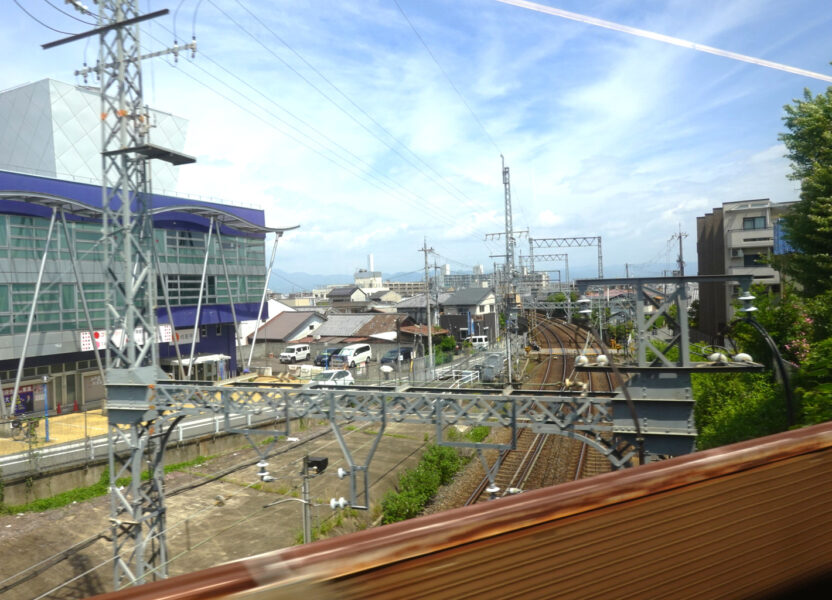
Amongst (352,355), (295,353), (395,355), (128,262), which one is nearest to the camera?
(128,262)

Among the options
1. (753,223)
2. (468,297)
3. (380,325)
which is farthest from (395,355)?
(753,223)

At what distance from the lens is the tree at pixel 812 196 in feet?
36.3

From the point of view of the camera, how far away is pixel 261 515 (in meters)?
11.7

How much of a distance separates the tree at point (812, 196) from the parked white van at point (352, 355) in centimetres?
1935

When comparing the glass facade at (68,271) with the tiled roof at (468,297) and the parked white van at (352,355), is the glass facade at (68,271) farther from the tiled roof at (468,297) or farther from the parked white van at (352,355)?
the tiled roof at (468,297)

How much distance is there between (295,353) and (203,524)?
62.3 feet

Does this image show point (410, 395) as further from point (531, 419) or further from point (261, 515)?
point (261, 515)

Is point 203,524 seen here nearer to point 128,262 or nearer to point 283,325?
point 128,262

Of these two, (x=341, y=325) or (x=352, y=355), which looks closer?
(x=352, y=355)

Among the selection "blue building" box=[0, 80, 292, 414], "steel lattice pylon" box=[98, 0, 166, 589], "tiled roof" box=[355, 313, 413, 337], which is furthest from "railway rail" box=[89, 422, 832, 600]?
"tiled roof" box=[355, 313, 413, 337]

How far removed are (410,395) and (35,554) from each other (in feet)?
28.3

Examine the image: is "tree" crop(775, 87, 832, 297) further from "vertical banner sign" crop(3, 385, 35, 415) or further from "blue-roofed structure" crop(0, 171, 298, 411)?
"vertical banner sign" crop(3, 385, 35, 415)

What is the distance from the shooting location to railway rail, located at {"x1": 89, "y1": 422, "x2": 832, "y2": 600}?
0.74 m

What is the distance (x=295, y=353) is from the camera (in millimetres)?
30047
